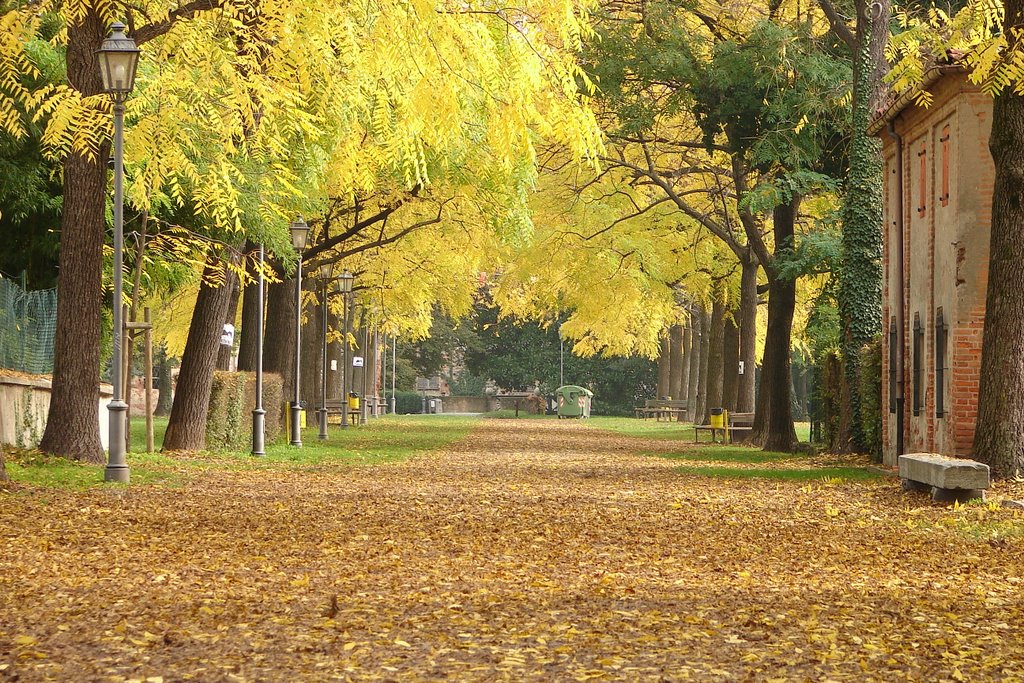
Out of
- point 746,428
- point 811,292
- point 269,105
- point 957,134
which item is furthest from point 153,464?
point 811,292

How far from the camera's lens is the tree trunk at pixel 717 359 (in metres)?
43.6

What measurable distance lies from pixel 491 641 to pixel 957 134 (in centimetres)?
1522

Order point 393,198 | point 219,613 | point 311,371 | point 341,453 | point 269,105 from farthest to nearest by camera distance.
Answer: point 311,371
point 393,198
point 341,453
point 269,105
point 219,613

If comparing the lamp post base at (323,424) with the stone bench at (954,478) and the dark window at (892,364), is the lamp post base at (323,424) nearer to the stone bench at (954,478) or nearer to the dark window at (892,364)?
the dark window at (892,364)

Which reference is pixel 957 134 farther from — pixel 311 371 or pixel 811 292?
pixel 311 371

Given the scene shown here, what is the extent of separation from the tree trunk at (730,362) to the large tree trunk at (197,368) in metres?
17.5

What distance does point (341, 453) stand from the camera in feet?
94.6

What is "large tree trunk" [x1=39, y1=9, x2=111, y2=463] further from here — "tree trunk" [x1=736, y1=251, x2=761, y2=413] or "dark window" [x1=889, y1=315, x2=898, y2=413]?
"tree trunk" [x1=736, y1=251, x2=761, y2=413]

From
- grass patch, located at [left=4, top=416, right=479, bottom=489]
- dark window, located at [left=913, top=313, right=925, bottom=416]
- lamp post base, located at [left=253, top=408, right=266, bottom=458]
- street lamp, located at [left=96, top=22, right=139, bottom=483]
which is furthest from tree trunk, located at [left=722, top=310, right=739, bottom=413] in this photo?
street lamp, located at [left=96, top=22, right=139, bottom=483]

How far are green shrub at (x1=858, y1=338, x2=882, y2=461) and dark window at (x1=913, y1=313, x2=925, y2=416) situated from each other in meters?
2.27

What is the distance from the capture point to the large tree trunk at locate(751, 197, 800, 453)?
1247 inches

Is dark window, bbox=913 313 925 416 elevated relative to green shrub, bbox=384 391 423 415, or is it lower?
elevated

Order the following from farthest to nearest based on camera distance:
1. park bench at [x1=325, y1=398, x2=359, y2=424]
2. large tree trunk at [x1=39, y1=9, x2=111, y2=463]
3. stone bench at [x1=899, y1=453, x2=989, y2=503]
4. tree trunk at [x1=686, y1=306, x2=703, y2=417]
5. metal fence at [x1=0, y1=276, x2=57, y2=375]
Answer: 1. tree trunk at [x1=686, y1=306, x2=703, y2=417]
2. park bench at [x1=325, y1=398, x2=359, y2=424]
3. metal fence at [x1=0, y1=276, x2=57, y2=375]
4. large tree trunk at [x1=39, y1=9, x2=111, y2=463]
5. stone bench at [x1=899, y1=453, x2=989, y2=503]

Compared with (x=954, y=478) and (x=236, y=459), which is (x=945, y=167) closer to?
(x=954, y=478)
